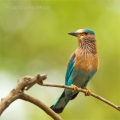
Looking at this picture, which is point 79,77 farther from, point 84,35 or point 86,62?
point 84,35

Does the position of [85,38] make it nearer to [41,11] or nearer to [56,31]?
[56,31]

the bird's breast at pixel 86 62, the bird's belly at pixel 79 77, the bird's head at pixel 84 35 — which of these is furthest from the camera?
the bird's belly at pixel 79 77

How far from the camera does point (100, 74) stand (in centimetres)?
439

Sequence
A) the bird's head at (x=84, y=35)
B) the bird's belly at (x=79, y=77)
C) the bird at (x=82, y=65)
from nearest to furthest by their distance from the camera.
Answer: the bird's head at (x=84, y=35) < the bird at (x=82, y=65) < the bird's belly at (x=79, y=77)

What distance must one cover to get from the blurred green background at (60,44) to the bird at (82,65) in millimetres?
792

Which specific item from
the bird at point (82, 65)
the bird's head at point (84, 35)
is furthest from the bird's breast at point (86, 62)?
the bird's head at point (84, 35)

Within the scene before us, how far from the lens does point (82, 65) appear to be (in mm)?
2795

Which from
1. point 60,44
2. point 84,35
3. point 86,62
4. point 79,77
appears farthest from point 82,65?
point 60,44

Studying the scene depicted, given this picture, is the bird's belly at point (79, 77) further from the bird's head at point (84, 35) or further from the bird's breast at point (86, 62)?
the bird's head at point (84, 35)

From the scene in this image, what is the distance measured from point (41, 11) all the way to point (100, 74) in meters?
1.17

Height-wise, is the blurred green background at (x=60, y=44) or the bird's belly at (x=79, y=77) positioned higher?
the blurred green background at (x=60, y=44)

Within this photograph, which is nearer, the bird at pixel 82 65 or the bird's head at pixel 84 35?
the bird's head at pixel 84 35

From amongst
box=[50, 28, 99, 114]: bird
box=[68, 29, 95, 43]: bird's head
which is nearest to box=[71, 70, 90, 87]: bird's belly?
box=[50, 28, 99, 114]: bird

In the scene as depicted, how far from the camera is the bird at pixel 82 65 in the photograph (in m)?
2.52
